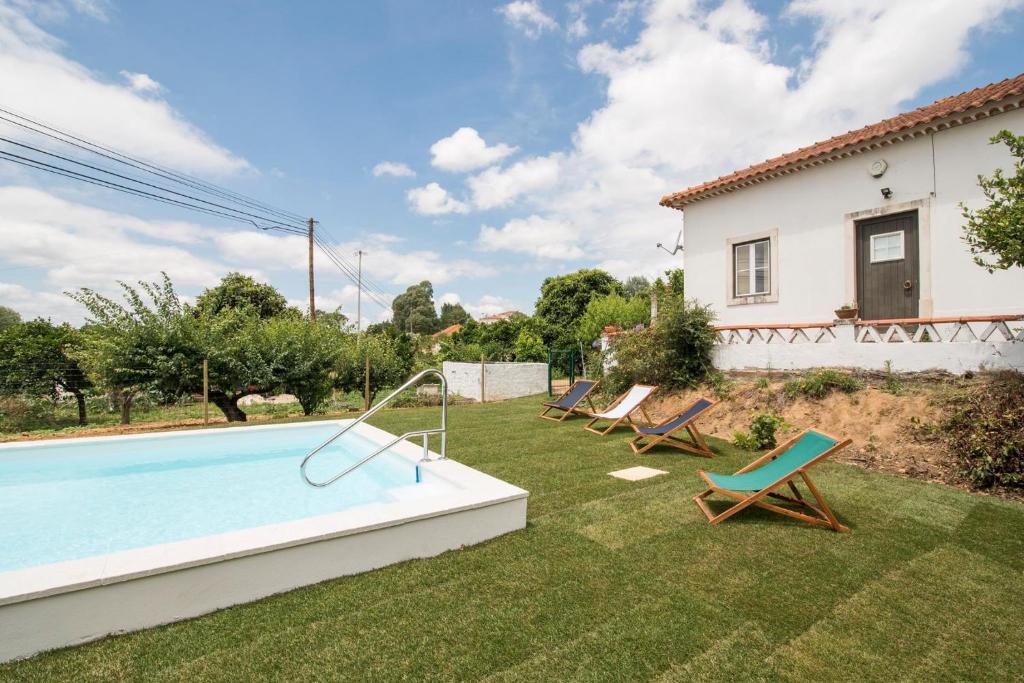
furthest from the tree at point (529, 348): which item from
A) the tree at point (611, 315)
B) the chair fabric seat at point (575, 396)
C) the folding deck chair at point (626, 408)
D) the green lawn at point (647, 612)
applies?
the green lawn at point (647, 612)

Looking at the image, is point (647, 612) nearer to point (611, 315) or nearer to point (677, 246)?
point (677, 246)

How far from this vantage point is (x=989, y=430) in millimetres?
5137

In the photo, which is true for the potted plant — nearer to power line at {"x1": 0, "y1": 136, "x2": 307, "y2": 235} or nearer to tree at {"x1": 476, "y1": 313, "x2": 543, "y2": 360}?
tree at {"x1": 476, "y1": 313, "x2": 543, "y2": 360}

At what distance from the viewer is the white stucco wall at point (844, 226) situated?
7484mm

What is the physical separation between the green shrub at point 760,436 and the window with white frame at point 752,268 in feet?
14.4

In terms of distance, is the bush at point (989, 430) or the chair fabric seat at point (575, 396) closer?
the bush at point (989, 430)

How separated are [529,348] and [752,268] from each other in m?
12.0

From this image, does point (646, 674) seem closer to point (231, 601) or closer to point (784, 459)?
point (231, 601)

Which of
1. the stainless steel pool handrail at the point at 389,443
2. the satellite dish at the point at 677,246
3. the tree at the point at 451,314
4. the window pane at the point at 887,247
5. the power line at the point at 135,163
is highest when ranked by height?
the power line at the point at 135,163

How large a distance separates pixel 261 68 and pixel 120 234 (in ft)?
31.9

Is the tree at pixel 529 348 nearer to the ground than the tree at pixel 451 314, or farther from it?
nearer to the ground

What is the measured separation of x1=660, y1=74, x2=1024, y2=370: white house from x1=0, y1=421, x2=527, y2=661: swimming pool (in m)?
6.77

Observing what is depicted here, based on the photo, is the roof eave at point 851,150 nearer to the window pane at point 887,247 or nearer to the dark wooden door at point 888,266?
the dark wooden door at point 888,266

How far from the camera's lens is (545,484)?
4973mm
